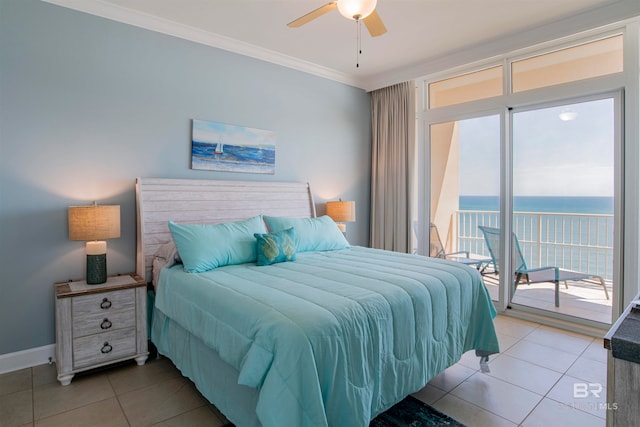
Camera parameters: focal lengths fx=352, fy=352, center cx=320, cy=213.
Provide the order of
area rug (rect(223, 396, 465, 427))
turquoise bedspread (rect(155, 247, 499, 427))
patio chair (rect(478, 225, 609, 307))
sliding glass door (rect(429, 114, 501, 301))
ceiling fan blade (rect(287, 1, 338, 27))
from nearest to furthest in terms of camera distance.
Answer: turquoise bedspread (rect(155, 247, 499, 427))
area rug (rect(223, 396, 465, 427))
ceiling fan blade (rect(287, 1, 338, 27))
patio chair (rect(478, 225, 609, 307))
sliding glass door (rect(429, 114, 501, 301))

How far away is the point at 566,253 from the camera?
11.7 ft

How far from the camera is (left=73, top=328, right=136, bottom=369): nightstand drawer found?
7.95 ft

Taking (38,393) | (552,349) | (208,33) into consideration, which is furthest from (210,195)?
(552,349)

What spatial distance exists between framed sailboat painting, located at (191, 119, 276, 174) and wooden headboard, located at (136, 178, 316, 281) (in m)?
0.19

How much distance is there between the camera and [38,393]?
228 centimetres

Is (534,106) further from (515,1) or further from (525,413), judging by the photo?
(525,413)

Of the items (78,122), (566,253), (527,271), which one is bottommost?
(527,271)

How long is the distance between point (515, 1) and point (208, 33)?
2728mm

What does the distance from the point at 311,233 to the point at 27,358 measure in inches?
94.6

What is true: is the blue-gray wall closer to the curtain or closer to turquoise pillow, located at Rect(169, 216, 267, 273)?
turquoise pillow, located at Rect(169, 216, 267, 273)

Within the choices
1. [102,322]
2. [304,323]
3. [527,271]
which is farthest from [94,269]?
[527,271]

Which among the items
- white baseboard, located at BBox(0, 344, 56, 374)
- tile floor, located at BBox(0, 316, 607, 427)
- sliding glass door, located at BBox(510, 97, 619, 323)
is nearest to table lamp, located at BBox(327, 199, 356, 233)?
sliding glass door, located at BBox(510, 97, 619, 323)

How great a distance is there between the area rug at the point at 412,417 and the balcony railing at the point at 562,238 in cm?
239

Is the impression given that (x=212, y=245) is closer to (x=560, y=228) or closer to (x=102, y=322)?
(x=102, y=322)
